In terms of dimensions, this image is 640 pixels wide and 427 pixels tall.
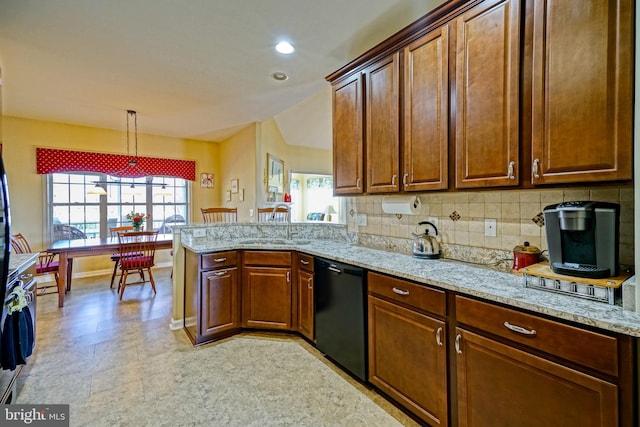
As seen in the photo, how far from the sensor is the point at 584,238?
52.5 inches

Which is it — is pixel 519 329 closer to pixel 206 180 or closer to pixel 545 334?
pixel 545 334

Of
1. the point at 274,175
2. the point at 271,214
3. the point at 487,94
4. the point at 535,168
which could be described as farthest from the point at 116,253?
the point at 535,168

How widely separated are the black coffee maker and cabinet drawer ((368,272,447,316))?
544mm

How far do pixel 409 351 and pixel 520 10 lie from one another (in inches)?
74.4

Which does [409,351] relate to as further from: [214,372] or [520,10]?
[520,10]

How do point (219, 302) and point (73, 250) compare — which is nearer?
point (219, 302)

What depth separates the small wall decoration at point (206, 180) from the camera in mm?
6289

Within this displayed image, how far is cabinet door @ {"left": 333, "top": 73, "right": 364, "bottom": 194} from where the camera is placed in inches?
96.4

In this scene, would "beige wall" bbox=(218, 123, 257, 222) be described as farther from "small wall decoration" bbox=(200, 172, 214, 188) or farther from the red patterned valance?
the red patterned valance

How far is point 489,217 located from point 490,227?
0.07 metres

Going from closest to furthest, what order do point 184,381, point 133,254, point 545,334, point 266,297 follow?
point 545,334, point 184,381, point 266,297, point 133,254

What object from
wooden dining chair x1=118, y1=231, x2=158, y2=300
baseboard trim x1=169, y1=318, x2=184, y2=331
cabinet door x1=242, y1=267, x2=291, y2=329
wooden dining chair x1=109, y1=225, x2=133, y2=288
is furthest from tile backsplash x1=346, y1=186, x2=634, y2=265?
wooden dining chair x1=109, y1=225, x2=133, y2=288

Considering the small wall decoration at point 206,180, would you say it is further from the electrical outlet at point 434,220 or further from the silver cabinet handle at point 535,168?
the silver cabinet handle at point 535,168

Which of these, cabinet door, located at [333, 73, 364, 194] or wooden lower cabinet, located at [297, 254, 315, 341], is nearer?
cabinet door, located at [333, 73, 364, 194]
